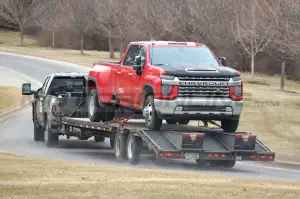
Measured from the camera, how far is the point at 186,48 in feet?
61.9

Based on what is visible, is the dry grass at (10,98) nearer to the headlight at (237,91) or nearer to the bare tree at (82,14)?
the headlight at (237,91)

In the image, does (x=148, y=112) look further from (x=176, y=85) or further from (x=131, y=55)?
(x=131, y=55)

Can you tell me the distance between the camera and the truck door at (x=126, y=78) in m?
18.7

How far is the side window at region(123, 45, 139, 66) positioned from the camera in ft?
62.9

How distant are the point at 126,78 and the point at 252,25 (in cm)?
4212

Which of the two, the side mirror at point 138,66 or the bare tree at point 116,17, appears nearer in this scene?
the side mirror at point 138,66

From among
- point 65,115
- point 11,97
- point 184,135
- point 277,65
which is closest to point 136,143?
point 184,135

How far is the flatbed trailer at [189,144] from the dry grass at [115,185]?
2.68 m

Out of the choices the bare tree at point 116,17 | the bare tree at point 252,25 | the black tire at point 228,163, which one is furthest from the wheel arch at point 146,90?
the bare tree at point 116,17

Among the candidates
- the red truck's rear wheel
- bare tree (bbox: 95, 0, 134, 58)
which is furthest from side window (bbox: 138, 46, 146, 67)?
bare tree (bbox: 95, 0, 134, 58)

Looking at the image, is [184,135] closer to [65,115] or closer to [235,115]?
[235,115]

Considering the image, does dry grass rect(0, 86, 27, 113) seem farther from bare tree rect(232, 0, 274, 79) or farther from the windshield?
bare tree rect(232, 0, 274, 79)

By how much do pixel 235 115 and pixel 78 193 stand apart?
25.6ft

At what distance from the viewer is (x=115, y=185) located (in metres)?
11.5
